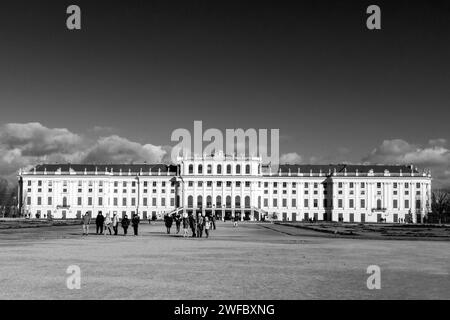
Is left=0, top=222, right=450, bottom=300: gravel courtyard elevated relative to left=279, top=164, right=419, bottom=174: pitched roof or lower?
lower

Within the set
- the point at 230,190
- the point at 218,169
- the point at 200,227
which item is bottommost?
the point at 200,227

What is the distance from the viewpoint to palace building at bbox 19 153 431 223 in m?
118

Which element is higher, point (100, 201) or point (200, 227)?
point (200, 227)

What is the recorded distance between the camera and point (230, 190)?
11956cm

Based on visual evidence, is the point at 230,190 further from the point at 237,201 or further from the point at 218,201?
the point at 218,201

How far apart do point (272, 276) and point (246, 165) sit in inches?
4153

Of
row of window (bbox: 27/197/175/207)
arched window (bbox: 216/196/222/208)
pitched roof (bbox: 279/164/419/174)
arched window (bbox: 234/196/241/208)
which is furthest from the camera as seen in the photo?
pitched roof (bbox: 279/164/419/174)

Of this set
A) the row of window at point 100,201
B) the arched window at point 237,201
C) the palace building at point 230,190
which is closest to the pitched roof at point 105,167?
the palace building at point 230,190

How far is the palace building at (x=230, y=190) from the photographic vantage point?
117500 mm

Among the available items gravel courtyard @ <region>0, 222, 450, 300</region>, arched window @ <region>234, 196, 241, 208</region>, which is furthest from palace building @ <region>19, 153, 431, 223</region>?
gravel courtyard @ <region>0, 222, 450, 300</region>

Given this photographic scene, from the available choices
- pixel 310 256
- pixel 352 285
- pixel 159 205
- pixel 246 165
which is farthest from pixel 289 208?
pixel 352 285

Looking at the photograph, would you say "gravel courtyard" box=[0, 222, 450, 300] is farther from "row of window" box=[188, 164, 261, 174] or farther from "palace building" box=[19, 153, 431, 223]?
"row of window" box=[188, 164, 261, 174]

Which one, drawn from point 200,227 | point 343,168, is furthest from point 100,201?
point 200,227
